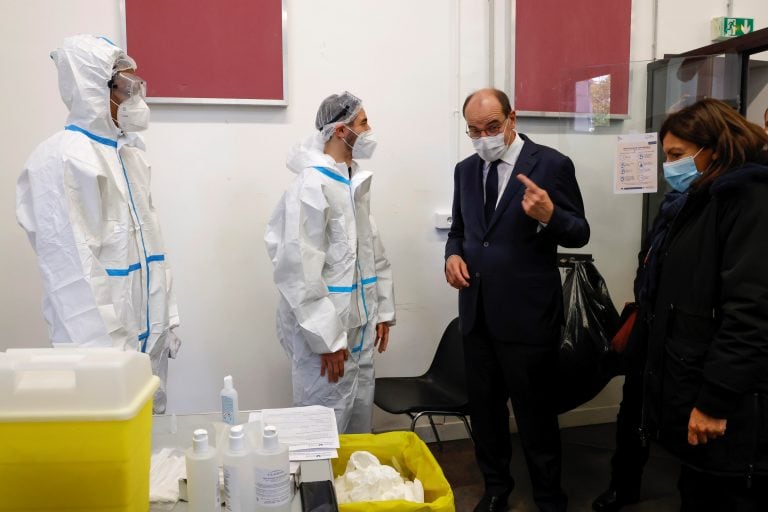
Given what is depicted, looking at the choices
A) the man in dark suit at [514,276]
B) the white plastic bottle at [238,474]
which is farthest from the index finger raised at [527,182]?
the white plastic bottle at [238,474]

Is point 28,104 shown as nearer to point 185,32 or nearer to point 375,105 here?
point 185,32

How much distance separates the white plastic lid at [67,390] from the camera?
0.76 m

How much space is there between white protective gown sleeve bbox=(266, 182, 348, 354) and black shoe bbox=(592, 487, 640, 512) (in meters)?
1.20

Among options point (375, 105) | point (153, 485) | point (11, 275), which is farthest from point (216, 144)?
point (153, 485)

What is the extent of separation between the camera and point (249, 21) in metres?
2.36

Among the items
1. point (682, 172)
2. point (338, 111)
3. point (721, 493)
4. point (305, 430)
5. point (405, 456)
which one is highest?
point (338, 111)

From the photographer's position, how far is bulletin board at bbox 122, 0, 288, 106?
227cm

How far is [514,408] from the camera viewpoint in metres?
2.02

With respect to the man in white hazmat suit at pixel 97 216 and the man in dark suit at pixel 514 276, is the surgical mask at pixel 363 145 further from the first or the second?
the man in white hazmat suit at pixel 97 216

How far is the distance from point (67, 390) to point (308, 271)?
3.80ft

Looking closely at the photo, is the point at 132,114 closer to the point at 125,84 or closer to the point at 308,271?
the point at 125,84

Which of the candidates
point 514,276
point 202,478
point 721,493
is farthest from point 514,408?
point 202,478

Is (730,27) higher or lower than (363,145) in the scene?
higher

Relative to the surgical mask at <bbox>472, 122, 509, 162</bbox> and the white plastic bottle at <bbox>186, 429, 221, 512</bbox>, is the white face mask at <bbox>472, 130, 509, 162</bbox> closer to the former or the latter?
the surgical mask at <bbox>472, 122, 509, 162</bbox>
